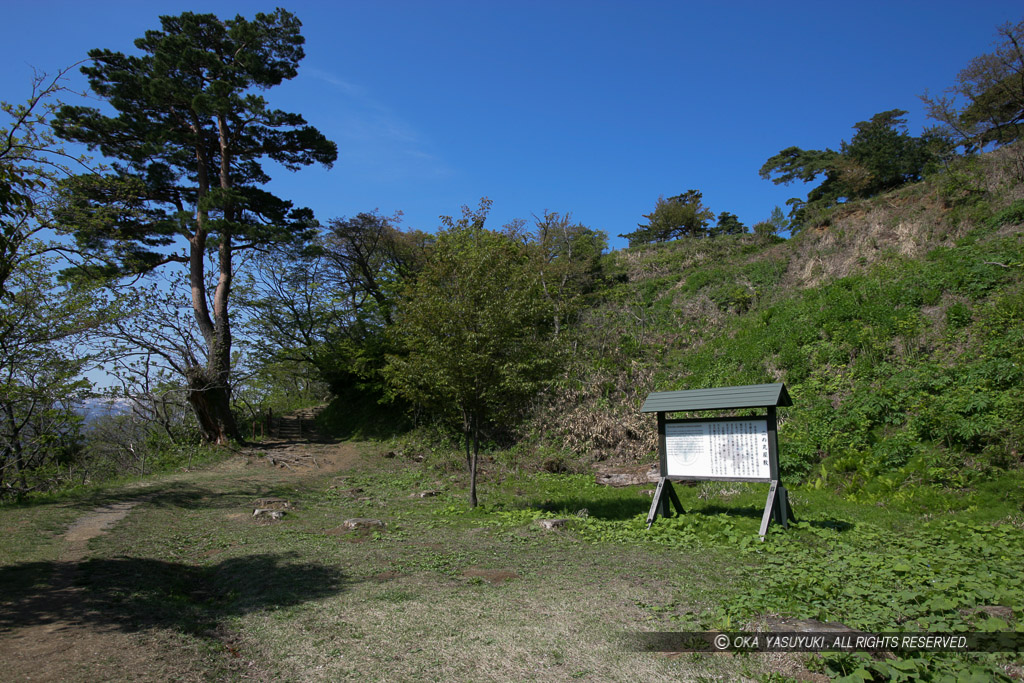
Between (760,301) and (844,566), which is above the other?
(760,301)

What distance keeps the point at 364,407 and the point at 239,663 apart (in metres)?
22.2

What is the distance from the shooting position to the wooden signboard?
8.18m

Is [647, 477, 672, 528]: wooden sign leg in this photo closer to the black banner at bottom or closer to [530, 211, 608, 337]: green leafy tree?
the black banner at bottom

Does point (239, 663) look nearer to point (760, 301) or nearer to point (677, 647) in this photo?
point (677, 647)

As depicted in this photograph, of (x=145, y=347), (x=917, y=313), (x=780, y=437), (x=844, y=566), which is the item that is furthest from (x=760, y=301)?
(x=145, y=347)

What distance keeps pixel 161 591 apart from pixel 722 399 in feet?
25.5

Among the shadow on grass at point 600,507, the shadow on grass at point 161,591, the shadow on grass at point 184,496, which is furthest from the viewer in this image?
the shadow on grass at point 184,496

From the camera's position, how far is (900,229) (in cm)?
1695

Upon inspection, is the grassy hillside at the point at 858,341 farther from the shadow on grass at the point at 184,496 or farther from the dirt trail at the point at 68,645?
the dirt trail at the point at 68,645

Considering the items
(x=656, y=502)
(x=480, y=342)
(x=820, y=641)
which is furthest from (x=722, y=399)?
(x=820, y=641)

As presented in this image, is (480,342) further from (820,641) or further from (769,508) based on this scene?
(820,641)

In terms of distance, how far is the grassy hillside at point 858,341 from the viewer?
9594 millimetres

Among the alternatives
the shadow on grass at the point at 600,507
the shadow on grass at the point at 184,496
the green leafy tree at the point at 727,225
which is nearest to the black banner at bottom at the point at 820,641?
the shadow on grass at the point at 600,507

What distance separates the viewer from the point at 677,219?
32.3 meters
